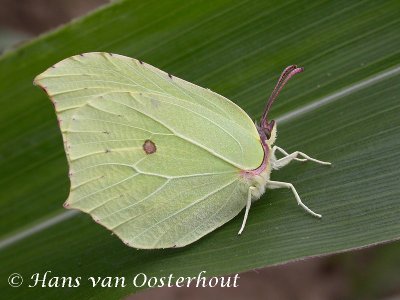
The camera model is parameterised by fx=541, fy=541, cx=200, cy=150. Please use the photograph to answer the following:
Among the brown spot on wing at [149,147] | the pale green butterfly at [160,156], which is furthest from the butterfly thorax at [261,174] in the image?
the brown spot on wing at [149,147]

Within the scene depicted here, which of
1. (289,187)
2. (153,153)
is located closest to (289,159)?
(289,187)

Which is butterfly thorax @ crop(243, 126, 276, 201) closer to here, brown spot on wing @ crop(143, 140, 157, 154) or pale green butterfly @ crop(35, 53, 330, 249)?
pale green butterfly @ crop(35, 53, 330, 249)

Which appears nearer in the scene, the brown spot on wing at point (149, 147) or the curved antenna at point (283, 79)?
the curved antenna at point (283, 79)

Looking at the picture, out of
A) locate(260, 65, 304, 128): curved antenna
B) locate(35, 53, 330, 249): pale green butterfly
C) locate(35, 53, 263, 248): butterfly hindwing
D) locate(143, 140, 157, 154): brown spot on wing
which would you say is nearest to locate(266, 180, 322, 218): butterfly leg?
locate(35, 53, 330, 249): pale green butterfly

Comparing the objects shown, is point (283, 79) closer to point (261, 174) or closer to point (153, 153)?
point (261, 174)

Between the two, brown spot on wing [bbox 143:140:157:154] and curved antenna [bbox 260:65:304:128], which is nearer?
curved antenna [bbox 260:65:304:128]

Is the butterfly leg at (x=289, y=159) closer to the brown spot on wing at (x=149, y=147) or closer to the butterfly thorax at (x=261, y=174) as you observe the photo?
the butterfly thorax at (x=261, y=174)
